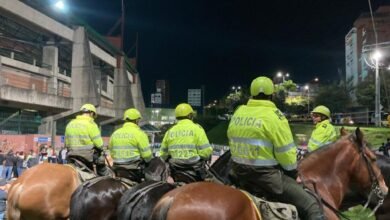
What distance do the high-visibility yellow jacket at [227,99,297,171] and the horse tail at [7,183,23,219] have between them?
14.8 ft

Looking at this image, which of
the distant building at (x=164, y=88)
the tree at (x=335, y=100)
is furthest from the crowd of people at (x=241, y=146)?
the distant building at (x=164, y=88)

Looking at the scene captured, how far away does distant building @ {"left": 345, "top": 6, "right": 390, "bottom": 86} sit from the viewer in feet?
269

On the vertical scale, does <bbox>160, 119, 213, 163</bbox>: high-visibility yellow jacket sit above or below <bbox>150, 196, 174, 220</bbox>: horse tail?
above

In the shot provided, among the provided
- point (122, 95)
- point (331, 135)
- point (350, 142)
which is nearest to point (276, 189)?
point (350, 142)

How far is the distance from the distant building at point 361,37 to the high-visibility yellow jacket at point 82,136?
2865 inches

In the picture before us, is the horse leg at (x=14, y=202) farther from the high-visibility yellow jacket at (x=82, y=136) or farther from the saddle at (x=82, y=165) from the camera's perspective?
the high-visibility yellow jacket at (x=82, y=136)

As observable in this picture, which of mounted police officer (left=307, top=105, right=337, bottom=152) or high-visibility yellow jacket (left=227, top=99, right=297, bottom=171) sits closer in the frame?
high-visibility yellow jacket (left=227, top=99, right=297, bottom=171)

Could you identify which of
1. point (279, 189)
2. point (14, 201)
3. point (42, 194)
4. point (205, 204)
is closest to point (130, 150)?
point (42, 194)

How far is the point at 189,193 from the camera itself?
13.3 feet

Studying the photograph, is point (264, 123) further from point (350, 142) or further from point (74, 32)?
point (74, 32)

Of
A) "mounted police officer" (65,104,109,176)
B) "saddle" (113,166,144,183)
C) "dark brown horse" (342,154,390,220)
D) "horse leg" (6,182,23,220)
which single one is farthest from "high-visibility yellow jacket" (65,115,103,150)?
"dark brown horse" (342,154,390,220)

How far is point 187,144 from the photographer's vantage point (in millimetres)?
7270

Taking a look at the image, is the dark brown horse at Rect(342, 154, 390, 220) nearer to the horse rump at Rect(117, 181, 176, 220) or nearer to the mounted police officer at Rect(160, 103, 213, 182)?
the mounted police officer at Rect(160, 103, 213, 182)

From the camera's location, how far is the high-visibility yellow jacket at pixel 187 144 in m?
7.26
